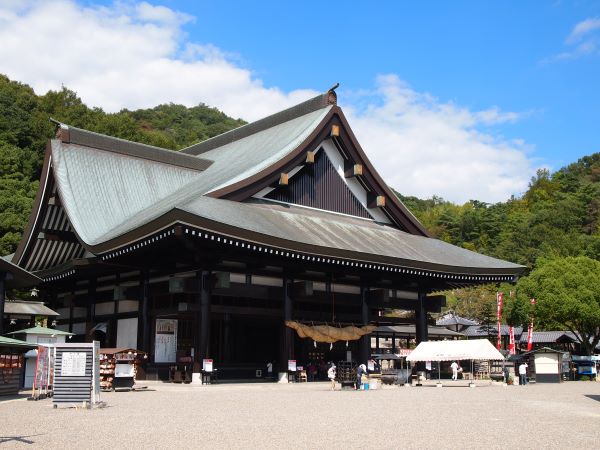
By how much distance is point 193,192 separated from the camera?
27734 millimetres

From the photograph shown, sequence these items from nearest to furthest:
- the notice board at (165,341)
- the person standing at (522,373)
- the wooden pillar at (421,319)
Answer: the notice board at (165,341), the person standing at (522,373), the wooden pillar at (421,319)

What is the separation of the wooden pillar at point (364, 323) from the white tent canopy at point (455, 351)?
2.37 metres

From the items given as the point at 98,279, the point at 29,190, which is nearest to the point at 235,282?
the point at 98,279

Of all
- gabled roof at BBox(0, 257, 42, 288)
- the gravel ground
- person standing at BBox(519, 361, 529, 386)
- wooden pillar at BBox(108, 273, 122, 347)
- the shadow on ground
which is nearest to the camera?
the shadow on ground

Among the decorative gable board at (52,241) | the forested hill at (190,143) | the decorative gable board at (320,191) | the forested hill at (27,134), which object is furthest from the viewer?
Result: the forested hill at (190,143)

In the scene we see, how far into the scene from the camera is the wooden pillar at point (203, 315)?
74.7 ft

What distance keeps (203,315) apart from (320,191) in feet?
31.8

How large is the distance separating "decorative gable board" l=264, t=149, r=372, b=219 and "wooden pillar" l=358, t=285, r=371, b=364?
4356mm

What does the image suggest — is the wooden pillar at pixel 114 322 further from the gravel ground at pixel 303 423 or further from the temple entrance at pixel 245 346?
the gravel ground at pixel 303 423

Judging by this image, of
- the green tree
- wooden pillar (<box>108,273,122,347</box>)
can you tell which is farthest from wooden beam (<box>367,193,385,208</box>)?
the green tree

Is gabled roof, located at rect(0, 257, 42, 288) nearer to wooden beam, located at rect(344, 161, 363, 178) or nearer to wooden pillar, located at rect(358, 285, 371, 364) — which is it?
wooden pillar, located at rect(358, 285, 371, 364)

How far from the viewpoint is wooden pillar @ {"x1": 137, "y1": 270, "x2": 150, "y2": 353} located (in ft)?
84.6

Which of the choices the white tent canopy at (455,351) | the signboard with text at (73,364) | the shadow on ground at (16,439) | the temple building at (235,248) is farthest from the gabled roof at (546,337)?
the shadow on ground at (16,439)

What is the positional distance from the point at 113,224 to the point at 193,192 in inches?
138
